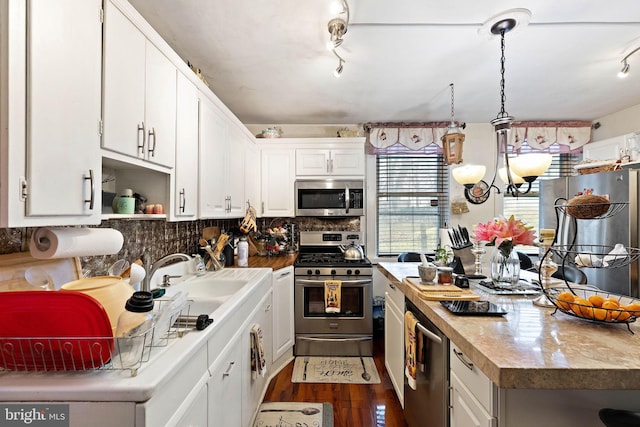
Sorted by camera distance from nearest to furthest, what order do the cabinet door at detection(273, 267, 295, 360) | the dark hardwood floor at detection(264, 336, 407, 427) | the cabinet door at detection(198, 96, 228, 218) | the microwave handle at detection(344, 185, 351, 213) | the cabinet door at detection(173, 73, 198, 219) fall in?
1. the cabinet door at detection(173, 73, 198, 219)
2. the cabinet door at detection(198, 96, 228, 218)
3. the dark hardwood floor at detection(264, 336, 407, 427)
4. the cabinet door at detection(273, 267, 295, 360)
5. the microwave handle at detection(344, 185, 351, 213)

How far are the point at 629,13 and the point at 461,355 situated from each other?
2.16 m

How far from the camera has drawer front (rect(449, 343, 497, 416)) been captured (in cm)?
91

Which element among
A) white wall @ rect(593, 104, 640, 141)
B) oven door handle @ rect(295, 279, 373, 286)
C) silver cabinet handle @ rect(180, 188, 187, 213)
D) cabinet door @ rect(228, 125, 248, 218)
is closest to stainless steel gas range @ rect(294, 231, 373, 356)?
oven door handle @ rect(295, 279, 373, 286)

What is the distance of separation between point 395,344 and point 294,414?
84 cm

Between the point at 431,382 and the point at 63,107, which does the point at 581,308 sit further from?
the point at 63,107

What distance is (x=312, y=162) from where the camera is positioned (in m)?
3.33

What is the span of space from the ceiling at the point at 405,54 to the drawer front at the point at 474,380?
1753 millimetres

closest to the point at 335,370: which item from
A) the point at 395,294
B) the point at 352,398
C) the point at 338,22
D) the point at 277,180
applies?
the point at 352,398

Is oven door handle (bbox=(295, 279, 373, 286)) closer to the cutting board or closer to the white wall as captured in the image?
the cutting board

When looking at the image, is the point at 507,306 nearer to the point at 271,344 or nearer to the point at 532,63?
the point at 271,344

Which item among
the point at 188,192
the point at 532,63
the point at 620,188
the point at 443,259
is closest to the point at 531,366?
the point at 443,259

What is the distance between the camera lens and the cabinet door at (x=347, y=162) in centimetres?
331

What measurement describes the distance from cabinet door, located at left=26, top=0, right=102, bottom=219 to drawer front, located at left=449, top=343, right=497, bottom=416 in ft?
4.59

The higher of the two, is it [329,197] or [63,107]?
[63,107]
